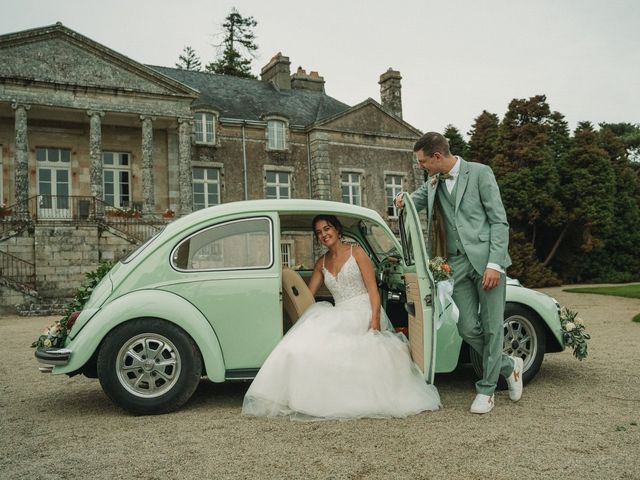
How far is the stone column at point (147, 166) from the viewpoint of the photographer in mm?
24719

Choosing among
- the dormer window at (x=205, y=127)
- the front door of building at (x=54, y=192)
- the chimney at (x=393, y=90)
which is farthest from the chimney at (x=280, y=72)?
the front door of building at (x=54, y=192)

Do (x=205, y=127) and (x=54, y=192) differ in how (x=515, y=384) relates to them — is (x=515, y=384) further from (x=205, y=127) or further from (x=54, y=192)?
(x=205, y=127)

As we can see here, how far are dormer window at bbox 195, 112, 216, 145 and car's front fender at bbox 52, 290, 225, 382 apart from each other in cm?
2333

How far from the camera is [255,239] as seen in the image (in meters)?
5.20

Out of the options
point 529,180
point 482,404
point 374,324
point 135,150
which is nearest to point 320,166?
point 135,150

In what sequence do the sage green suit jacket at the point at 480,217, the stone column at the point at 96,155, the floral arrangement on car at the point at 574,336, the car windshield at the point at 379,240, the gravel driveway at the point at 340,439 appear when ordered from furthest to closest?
the stone column at the point at 96,155 < the car windshield at the point at 379,240 < the floral arrangement on car at the point at 574,336 < the sage green suit jacket at the point at 480,217 < the gravel driveway at the point at 340,439

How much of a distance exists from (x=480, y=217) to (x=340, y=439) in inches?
77.8

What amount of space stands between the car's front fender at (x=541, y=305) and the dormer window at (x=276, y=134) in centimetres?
2424

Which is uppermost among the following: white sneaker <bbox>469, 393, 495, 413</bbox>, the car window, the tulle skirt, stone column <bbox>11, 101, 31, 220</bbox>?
stone column <bbox>11, 101, 31, 220</bbox>

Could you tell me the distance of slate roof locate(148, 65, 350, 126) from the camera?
29141 millimetres

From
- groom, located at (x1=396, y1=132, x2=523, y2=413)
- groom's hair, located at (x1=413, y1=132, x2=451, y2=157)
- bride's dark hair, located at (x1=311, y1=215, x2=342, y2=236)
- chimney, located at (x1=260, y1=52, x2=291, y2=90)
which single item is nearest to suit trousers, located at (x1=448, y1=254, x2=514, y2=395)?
groom, located at (x1=396, y1=132, x2=523, y2=413)

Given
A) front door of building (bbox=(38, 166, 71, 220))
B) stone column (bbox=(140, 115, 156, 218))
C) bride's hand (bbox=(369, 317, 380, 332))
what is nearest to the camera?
bride's hand (bbox=(369, 317, 380, 332))

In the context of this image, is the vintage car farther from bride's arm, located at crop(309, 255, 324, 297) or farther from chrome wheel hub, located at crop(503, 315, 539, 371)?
bride's arm, located at crop(309, 255, 324, 297)

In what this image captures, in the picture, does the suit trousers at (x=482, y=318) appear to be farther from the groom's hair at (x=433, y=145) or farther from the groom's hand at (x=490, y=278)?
the groom's hair at (x=433, y=145)
